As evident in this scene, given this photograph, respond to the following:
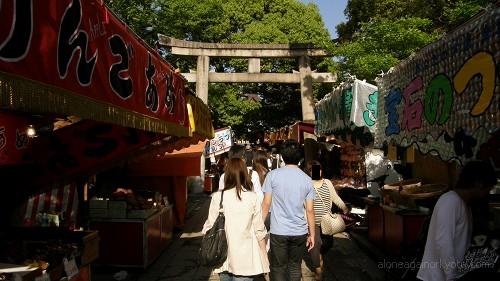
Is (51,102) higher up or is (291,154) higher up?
(51,102)

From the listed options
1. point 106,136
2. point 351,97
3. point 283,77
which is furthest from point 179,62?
point 106,136

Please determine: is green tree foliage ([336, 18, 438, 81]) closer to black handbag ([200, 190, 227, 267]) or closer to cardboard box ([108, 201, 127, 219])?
cardboard box ([108, 201, 127, 219])

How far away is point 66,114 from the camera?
2.44 meters

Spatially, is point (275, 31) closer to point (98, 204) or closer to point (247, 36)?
point (247, 36)

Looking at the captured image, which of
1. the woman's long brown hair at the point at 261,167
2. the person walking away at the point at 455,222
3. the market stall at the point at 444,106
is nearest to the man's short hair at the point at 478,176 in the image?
the person walking away at the point at 455,222

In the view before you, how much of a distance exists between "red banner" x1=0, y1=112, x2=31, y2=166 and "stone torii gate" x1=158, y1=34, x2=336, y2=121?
13.5 metres

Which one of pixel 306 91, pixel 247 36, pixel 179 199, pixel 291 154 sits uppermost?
pixel 247 36

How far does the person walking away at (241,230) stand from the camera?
4.35 m

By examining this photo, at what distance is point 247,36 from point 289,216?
80.2 feet

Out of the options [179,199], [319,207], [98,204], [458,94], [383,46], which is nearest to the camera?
[458,94]

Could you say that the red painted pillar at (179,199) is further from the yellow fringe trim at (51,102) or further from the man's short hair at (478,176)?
the man's short hair at (478,176)

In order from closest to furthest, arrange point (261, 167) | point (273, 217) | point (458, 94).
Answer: point (458, 94) < point (273, 217) < point (261, 167)

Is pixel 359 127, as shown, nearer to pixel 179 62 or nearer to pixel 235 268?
pixel 235 268

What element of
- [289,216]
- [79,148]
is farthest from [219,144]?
[289,216]
